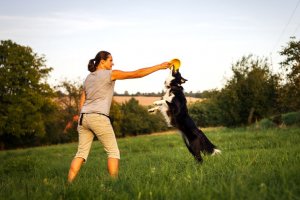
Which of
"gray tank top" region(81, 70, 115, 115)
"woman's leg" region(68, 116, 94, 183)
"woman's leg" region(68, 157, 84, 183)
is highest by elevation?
"gray tank top" region(81, 70, 115, 115)

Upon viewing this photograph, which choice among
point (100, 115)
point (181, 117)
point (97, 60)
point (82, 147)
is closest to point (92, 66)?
point (97, 60)

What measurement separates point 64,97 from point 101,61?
49462 mm

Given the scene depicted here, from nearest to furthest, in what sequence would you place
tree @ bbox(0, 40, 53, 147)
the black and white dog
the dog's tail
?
the black and white dog, the dog's tail, tree @ bbox(0, 40, 53, 147)

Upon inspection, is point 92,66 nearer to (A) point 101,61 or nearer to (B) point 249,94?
(A) point 101,61

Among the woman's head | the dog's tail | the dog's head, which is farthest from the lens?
the dog's head

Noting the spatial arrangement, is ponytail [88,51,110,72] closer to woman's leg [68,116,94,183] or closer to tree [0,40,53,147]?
woman's leg [68,116,94,183]

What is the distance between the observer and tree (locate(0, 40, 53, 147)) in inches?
1405

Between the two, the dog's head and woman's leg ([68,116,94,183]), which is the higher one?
the dog's head

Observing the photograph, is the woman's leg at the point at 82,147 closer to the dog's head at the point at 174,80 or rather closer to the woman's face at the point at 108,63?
the woman's face at the point at 108,63

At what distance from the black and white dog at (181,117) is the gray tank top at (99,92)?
160 centimetres

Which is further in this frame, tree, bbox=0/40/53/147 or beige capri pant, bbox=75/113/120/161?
tree, bbox=0/40/53/147

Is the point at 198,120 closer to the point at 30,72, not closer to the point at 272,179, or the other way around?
the point at 30,72

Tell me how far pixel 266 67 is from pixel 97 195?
29.3m

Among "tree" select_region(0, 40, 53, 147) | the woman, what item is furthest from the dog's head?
"tree" select_region(0, 40, 53, 147)
